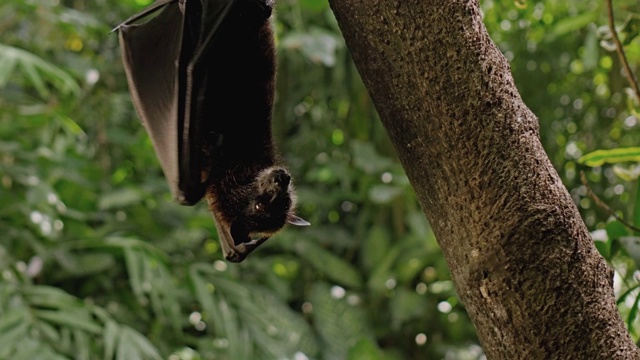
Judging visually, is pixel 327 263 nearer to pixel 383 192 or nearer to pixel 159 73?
pixel 383 192

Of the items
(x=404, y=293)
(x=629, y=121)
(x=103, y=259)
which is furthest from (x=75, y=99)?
(x=629, y=121)

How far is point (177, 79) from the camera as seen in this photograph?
1.30m

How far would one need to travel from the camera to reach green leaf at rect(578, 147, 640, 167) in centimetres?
141

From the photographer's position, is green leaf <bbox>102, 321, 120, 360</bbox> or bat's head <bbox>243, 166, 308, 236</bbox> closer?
bat's head <bbox>243, 166, 308, 236</bbox>

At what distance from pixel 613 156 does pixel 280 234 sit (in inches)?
52.5

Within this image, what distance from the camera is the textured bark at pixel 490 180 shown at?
921mm

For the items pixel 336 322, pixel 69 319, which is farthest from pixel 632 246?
pixel 336 322

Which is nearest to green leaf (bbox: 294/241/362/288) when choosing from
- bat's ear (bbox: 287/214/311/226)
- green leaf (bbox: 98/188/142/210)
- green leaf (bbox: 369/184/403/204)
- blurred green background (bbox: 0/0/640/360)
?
blurred green background (bbox: 0/0/640/360)

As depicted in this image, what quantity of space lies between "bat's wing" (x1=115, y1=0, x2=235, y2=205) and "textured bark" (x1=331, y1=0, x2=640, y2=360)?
1.32ft

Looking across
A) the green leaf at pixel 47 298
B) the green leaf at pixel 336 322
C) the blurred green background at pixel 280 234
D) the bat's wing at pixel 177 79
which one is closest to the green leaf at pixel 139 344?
the blurred green background at pixel 280 234

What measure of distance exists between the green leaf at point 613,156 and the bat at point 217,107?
59 centimetres

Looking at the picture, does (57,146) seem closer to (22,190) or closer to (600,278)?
(22,190)

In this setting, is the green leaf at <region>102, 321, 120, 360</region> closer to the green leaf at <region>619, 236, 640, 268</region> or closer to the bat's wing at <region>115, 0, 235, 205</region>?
the bat's wing at <region>115, 0, 235, 205</region>

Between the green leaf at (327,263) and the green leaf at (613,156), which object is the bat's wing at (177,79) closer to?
the green leaf at (613,156)
